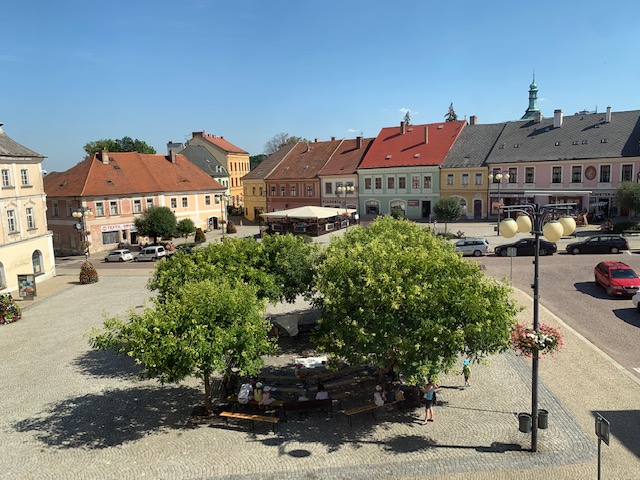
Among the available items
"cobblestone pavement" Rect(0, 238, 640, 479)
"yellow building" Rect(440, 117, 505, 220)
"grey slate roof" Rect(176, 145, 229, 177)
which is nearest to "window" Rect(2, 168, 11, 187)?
"cobblestone pavement" Rect(0, 238, 640, 479)

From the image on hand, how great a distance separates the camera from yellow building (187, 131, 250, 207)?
265 feet

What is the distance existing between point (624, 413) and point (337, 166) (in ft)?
163

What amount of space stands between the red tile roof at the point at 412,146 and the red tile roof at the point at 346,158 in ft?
4.87

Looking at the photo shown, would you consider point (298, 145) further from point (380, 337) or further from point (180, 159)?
point (380, 337)

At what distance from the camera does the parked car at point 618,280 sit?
22188mm

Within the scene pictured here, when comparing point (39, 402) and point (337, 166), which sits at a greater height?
point (337, 166)

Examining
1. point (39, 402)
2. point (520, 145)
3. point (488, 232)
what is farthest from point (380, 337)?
point (520, 145)

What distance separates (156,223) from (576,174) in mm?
38843

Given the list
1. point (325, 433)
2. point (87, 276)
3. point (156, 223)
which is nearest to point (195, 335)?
point (325, 433)

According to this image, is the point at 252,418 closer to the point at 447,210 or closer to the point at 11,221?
the point at 11,221

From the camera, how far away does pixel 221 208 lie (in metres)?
58.9

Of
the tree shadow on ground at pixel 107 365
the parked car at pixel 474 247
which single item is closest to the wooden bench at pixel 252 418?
the tree shadow on ground at pixel 107 365

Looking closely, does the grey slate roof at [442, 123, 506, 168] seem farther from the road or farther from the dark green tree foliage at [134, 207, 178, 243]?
the dark green tree foliage at [134, 207, 178, 243]

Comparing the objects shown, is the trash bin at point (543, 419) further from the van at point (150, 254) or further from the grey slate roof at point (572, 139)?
the grey slate roof at point (572, 139)
